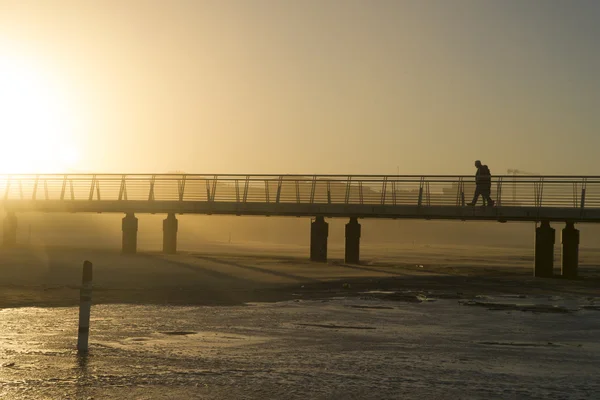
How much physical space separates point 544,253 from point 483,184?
358cm

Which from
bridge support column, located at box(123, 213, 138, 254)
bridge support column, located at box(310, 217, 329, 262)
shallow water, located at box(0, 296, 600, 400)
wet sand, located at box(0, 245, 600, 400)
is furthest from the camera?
bridge support column, located at box(123, 213, 138, 254)

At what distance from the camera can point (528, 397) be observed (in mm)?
8469

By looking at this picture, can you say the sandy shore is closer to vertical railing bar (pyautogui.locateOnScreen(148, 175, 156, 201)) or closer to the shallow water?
the shallow water

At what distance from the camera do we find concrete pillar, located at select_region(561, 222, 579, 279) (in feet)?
103

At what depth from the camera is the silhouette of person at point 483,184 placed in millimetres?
32750

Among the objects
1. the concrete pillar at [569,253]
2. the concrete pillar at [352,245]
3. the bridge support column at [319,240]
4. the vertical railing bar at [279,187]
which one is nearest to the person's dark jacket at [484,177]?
the concrete pillar at [569,253]

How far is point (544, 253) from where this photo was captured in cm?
3200

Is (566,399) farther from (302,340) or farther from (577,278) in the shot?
(577,278)

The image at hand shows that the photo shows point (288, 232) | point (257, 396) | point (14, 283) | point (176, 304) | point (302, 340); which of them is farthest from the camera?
point (288, 232)

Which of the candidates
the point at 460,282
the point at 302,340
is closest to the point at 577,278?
the point at 460,282

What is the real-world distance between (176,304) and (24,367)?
26.8 feet

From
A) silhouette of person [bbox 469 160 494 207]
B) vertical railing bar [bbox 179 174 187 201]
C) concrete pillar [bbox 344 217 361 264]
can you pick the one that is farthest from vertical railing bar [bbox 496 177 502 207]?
vertical railing bar [bbox 179 174 187 201]

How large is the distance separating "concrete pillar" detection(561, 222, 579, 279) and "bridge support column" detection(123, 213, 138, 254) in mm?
19524

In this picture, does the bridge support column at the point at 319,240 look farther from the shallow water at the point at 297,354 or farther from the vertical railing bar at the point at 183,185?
the shallow water at the point at 297,354
